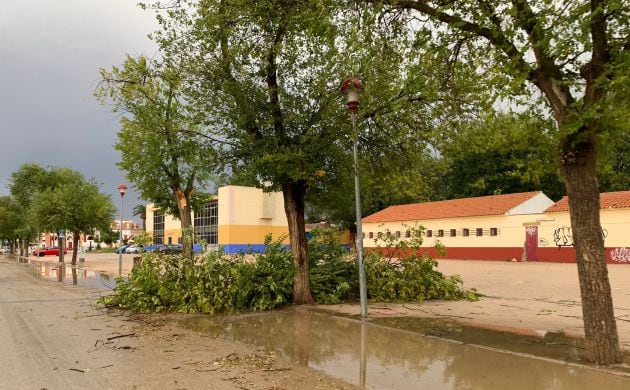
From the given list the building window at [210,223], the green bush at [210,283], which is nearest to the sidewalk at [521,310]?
the green bush at [210,283]

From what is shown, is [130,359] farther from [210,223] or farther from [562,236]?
[210,223]

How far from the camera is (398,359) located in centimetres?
702

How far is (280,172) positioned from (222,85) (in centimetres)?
238

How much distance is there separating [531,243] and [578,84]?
99.4ft

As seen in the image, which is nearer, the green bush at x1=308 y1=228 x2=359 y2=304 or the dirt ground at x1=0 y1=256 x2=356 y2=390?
the dirt ground at x1=0 y1=256 x2=356 y2=390

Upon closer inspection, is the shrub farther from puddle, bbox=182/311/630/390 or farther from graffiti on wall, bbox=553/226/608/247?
graffiti on wall, bbox=553/226/608/247

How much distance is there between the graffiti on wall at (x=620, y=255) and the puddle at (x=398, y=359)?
2565 centimetres

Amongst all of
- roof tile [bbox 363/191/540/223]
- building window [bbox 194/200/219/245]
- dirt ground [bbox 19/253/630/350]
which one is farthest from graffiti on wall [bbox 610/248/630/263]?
building window [bbox 194/200/219/245]

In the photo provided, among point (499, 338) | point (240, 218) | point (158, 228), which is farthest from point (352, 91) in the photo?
point (158, 228)

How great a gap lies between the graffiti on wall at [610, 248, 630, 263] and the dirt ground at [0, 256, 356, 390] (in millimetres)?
27468

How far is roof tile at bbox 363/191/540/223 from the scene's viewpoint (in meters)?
37.1

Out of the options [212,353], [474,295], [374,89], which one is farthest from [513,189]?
[212,353]

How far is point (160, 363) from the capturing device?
22.7ft

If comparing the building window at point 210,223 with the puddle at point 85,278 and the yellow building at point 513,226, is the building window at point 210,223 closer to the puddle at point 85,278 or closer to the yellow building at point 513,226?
the yellow building at point 513,226
